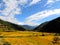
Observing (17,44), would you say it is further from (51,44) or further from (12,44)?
(51,44)

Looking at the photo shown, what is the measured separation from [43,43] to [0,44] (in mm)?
13484

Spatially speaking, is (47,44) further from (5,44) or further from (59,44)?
(5,44)

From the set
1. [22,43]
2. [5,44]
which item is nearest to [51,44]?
[22,43]

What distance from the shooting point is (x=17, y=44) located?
49.8m

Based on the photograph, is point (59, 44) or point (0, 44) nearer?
point (0, 44)

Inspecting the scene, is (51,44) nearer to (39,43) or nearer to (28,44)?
(39,43)

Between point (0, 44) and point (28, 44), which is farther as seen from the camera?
point (28, 44)

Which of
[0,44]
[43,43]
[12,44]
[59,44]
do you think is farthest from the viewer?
[59,44]

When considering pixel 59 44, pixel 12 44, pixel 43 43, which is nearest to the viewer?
pixel 12 44

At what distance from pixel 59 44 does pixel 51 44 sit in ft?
14.8

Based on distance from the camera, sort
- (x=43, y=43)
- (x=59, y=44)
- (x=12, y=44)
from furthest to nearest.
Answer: (x=59, y=44), (x=43, y=43), (x=12, y=44)

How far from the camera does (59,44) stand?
58875 mm

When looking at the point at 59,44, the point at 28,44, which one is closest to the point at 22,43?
the point at 28,44

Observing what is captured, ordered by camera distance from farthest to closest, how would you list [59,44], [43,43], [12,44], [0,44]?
[59,44]
[43,43]
[12,44]
[0,44]
